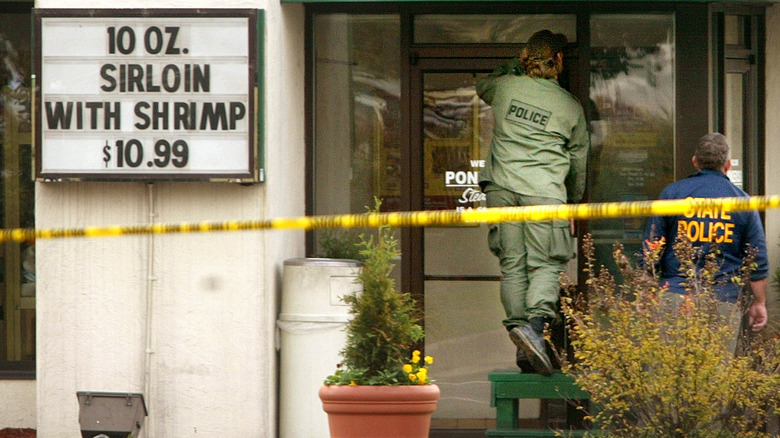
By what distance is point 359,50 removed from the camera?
29.2 ft

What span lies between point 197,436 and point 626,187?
3.39m

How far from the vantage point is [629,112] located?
28.8ft

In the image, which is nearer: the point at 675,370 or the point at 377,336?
the point at 675,370

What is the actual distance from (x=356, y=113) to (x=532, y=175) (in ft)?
5.21

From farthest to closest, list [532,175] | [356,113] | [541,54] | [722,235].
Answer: [356,113] → [541,54] → [532,175] → [722,235]

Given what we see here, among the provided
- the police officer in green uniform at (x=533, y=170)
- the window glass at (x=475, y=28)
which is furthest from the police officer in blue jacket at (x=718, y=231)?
the window glass at (x=475, y=28)

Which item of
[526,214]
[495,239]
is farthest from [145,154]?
[526,214]

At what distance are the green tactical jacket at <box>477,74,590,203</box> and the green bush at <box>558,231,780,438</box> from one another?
1.74 meters

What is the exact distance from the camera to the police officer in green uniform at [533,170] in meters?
7.74

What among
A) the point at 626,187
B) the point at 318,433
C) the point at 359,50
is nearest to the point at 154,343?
the point at 318,433

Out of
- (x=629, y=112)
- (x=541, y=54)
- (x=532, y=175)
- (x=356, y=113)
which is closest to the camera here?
(x=532, y=175)

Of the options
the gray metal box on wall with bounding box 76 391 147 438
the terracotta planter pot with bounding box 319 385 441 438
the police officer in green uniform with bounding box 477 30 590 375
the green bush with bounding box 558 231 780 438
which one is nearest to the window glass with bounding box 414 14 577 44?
the police officer in green uniform with bounding box 477 30 590 375

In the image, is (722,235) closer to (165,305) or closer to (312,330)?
(312,330)

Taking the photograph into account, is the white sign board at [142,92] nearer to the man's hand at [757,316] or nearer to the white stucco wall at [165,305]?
the white stucco wall at [165,305]
